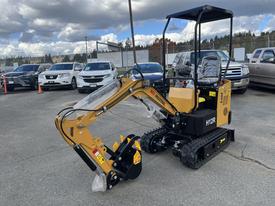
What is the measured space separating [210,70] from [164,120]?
1.48 meters

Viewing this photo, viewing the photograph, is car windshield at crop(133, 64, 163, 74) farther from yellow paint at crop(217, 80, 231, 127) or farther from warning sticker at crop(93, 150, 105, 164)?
warning sticker at crop(93, 150, 105, 164)

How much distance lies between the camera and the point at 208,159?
5.41 metres

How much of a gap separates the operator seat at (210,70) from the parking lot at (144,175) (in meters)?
1.46

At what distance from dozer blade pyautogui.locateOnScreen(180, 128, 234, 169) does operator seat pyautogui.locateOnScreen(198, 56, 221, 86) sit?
40.9 inches

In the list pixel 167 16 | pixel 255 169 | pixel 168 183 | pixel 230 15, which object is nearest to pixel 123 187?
pixel 168 183

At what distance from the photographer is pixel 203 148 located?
5.23m

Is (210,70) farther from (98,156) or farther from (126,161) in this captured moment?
(98,156)

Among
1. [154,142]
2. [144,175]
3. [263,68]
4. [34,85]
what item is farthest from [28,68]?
[144,175]

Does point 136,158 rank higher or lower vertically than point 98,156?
lower

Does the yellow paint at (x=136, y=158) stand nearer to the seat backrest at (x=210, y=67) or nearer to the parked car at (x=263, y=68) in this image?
the seat backrest at (x=210, y=67)

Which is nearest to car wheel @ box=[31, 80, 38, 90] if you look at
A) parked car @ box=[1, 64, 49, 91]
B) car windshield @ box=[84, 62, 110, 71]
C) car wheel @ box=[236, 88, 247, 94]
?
parked car @ box=[1, 64, 49, 91]

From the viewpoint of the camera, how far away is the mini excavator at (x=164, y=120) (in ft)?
13.7

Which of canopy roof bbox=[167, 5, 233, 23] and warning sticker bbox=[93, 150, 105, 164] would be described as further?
canopy roof bbox=[167, 5, 233, 23]

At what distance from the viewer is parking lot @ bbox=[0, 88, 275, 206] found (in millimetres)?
4168
